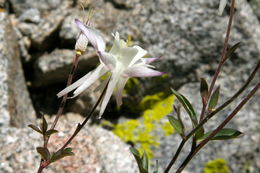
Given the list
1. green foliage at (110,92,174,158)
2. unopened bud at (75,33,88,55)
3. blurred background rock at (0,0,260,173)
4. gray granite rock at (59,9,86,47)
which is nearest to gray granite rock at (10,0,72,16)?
blurred background rock at (0,0,260,173)

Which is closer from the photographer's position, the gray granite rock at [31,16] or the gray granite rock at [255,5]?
the gray granite rock at [31,16]

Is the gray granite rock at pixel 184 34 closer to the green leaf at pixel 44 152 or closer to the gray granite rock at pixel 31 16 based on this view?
the gray granite rock at pixel 31 16

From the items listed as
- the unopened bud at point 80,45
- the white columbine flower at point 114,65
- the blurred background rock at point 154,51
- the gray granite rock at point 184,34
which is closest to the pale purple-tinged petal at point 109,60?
the white columbine flower at point 114,65

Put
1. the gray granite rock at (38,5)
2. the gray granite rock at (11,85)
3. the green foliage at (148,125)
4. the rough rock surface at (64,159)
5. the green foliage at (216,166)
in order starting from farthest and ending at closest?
the gray granite rock at (38,5), the green foliage at (148,125), the green foliage at (216,166), the gray granite rock at (11,85), the rough rock surface at (64,159)

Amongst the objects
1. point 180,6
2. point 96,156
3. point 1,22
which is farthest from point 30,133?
point 180,6

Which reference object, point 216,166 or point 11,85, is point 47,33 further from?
point 216,166

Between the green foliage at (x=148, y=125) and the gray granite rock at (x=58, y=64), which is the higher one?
the gray granite rock at (x=58, y=64)

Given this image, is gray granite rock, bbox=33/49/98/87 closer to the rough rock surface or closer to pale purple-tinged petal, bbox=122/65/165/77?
the rough rock surface
